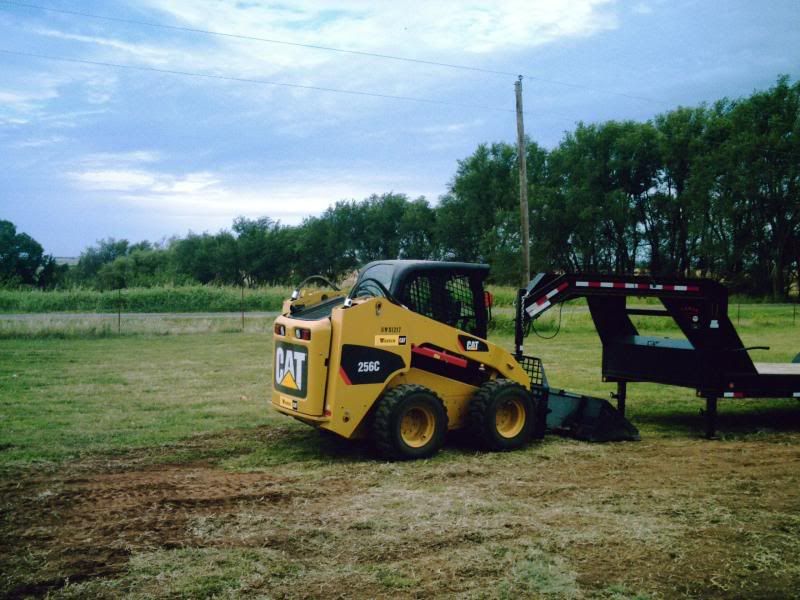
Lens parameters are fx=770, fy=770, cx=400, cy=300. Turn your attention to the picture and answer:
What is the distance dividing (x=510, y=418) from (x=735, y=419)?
172 inches

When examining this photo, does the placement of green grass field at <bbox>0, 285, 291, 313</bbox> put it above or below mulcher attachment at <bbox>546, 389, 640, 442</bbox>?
above

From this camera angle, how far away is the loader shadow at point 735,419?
10.2 meters

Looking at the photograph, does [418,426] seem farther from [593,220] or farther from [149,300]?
[593,220]

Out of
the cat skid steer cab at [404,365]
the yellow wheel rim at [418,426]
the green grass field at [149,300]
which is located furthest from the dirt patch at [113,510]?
the green grass field at [149,300]

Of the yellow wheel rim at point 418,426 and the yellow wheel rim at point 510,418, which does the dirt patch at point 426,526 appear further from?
the yellow wheel rim at point 510,418

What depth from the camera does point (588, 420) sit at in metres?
9.16

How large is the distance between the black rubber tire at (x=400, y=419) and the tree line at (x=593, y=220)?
35141 mm

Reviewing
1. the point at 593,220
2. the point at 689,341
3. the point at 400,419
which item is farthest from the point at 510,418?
the point at 593,220

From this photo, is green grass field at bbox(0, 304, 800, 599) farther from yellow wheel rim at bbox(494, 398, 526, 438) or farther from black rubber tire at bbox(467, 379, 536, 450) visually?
yellow wheel rim at bbox(494, 398, 526, 438)

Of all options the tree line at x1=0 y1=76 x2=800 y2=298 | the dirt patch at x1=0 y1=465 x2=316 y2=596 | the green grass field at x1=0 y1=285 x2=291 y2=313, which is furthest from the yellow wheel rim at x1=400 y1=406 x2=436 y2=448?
the tree line at x1=0 y1=76 x2=800 y2=298

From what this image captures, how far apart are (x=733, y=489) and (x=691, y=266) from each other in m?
52.1

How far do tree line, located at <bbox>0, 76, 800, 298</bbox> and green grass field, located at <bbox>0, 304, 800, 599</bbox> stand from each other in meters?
33.7

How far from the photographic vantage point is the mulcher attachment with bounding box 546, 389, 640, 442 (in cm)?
906

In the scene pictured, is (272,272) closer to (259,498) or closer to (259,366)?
(259,366)
